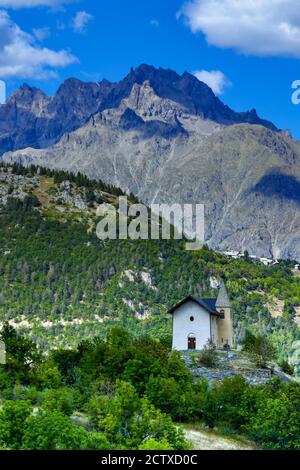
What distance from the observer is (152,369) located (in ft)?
207

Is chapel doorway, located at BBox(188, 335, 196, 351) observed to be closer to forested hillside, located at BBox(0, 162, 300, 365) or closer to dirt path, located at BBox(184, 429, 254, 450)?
dirt path, located at BBox(184, 429, 254, 450)

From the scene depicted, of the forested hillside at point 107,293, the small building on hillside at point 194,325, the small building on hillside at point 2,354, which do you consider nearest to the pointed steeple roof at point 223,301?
the small building on hillside at point 194,325

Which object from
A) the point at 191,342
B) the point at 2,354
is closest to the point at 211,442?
the point at 2,354


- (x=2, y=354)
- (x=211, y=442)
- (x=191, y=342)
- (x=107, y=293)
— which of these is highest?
(x=107, y=293)

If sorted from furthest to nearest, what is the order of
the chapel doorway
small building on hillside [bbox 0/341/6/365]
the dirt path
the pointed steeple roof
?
the pointed steeple roof < the chapel doorway < small building on hillside [bbox 0/341/6/365] < the dirt path

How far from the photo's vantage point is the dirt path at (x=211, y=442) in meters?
52.1

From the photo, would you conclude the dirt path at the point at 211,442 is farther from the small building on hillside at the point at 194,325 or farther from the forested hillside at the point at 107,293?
the forested hillside at the point at 107,293

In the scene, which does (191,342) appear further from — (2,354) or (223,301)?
(2,354)

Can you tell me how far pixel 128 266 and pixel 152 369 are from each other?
419ft

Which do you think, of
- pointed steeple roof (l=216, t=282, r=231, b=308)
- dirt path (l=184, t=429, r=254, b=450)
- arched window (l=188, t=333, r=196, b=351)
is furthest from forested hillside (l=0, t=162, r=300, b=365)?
dirt path (l=184, t=429, r=254, b=450)

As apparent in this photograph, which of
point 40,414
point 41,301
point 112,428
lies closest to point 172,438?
point 112,428

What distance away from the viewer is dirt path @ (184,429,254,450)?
171 feet

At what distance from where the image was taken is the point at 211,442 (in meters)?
53.7
